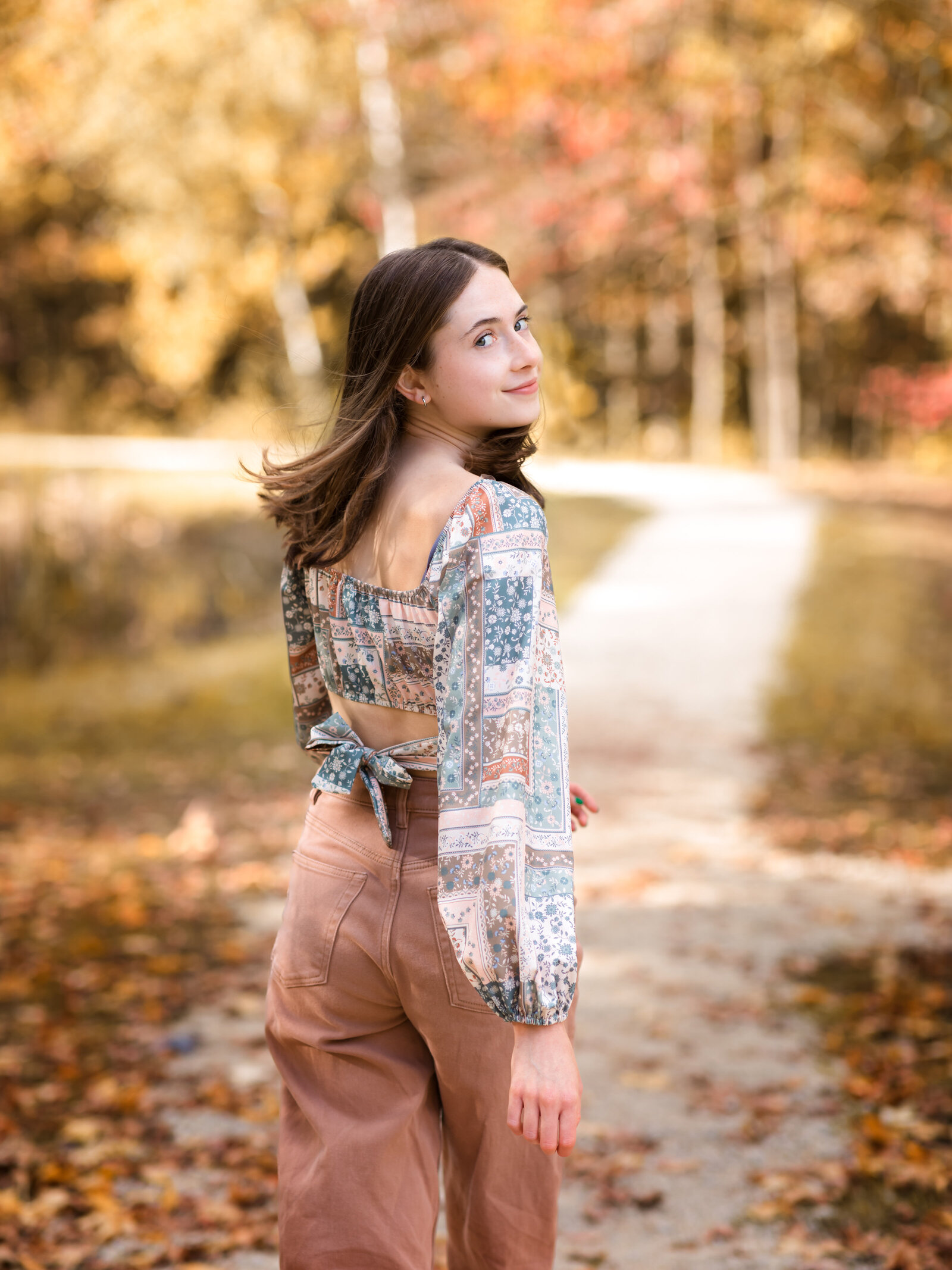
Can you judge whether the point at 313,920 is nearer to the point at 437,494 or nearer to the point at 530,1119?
the point at 530,1119

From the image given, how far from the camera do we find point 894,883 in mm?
5574

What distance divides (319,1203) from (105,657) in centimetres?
941

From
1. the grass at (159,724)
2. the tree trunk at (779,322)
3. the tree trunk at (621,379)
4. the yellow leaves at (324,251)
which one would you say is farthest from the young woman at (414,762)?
the tree trunk at (621,379)

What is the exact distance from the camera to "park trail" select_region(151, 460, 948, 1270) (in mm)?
3215

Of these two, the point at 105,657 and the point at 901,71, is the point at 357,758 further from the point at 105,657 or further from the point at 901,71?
the point at 105,657

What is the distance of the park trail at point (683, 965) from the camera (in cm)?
321

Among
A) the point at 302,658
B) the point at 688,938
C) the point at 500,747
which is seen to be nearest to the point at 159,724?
the point at 688,938

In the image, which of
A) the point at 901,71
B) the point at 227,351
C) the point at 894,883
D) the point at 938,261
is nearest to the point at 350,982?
the point at 894,883

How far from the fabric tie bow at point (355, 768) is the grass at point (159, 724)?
5048 mm

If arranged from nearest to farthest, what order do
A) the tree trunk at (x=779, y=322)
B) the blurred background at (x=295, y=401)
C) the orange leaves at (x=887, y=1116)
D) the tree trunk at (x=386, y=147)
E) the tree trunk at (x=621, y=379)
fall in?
1. the orange leaves at (x=887, y=1116)
2. the blurred background at (x=295, y=401)
3. the tree trunk at (x=386, y=147)
4. the tree trunk at (x=779, y=322)
5. the tree trunk at (x=621, y=379)

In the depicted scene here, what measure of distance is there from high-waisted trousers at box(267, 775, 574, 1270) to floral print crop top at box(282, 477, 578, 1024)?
15 cm

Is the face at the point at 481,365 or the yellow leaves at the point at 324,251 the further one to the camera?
the yellow leaves at the point at 324,251

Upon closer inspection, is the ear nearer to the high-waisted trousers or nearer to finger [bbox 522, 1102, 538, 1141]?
the high-waisted trousers

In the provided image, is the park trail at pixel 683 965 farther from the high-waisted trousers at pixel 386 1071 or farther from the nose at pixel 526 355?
the nose at pixel 526 355
